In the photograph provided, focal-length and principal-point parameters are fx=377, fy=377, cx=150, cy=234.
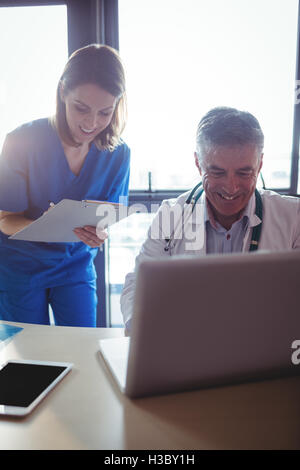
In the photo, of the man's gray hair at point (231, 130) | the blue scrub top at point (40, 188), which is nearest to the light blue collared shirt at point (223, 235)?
the man's gray hair at point (231, 130)

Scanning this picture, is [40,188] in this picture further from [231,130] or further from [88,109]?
[231,130]

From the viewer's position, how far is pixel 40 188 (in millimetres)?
1541

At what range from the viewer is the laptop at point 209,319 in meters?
0.57

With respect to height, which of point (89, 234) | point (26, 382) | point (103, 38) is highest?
point (103, 38)

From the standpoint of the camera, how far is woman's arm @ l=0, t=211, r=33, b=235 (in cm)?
147

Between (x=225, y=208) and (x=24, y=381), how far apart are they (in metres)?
0.83

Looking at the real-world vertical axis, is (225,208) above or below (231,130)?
below

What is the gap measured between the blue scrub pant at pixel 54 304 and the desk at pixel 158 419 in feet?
2.52

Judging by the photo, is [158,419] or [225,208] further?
[225,208]

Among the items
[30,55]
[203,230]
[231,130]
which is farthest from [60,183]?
[30,55]

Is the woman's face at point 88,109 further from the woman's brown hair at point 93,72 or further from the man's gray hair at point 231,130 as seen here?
the man's gray hair at point 231,130

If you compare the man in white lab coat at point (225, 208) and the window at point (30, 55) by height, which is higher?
the window at point (30, 55)
